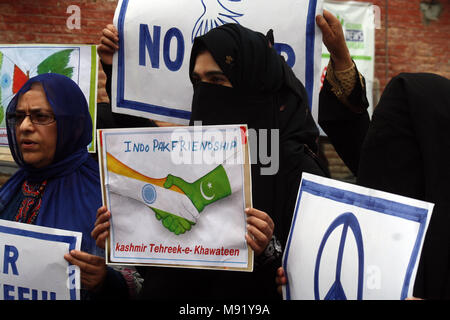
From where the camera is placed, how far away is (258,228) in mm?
1426

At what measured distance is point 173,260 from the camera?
4.97 ft

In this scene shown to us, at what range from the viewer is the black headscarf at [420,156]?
1.25 metres

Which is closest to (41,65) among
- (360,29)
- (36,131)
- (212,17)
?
(36,131)


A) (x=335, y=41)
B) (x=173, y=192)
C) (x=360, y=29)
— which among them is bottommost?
(x=173, y=192)

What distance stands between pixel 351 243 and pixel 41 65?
201cm

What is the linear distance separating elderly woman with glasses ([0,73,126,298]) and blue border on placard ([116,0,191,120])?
0.51ft

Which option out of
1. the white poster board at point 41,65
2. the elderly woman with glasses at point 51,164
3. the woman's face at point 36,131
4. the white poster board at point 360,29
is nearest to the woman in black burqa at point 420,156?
the elderly woman with glasses at point 51,164

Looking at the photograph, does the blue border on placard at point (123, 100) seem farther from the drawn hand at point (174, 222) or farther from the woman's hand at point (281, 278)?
the woman's hand at point (281, 278)

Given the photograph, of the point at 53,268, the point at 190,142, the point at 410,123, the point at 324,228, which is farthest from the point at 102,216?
the point at 410,123

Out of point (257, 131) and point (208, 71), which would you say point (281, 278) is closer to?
point (257, 131)

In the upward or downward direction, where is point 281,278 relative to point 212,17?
downward

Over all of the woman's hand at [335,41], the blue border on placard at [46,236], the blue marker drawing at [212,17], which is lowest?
the blue border on placard at [46,236]

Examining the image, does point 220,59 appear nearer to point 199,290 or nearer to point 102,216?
point 102,216
